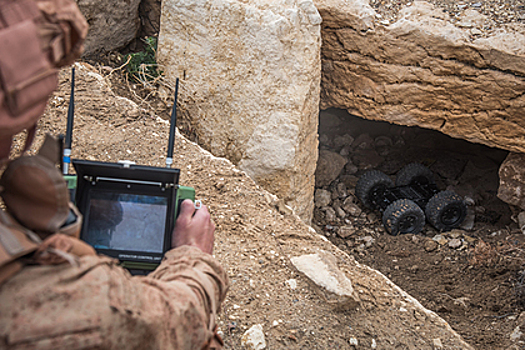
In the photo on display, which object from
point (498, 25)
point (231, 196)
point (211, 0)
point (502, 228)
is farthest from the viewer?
point (502, 228)

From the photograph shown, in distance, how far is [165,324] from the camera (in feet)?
3.03

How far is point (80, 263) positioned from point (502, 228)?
5.33m

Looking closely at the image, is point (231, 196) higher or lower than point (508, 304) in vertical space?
higher

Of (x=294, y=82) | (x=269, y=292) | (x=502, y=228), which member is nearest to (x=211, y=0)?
(x=294, y=82)

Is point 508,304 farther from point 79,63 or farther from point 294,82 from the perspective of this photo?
point 79,63

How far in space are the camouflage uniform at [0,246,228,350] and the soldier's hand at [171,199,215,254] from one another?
0.89 feet

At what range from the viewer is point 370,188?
17.5 ft

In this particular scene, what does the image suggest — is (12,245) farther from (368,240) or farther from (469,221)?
A: (469,221)

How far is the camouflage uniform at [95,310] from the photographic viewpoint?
0.74m

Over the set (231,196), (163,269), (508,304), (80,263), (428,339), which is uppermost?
(80,263)

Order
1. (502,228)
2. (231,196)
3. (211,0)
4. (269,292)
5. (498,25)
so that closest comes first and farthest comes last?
1. (269,292)
2. (231,196)
3. (211,0)
4. (498,25)
5. (502,228)

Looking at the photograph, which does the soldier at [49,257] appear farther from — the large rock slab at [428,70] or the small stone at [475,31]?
the small stone at [475,31]

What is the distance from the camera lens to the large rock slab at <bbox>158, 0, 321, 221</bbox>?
11.6ft

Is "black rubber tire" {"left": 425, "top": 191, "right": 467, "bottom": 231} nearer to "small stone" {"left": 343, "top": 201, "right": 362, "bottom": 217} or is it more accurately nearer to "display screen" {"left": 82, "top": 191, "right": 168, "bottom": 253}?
"small stone" {"left": 343, "top": 201, "right": 362, "bottom": 217}
